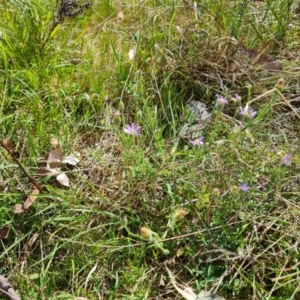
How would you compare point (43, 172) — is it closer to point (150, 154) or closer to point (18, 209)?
point (18, 209)

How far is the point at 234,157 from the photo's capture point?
1559 millimetres

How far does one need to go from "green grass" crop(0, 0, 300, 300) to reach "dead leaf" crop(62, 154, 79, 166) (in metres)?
0.02

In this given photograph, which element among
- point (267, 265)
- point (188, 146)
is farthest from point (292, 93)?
point (267, 265)

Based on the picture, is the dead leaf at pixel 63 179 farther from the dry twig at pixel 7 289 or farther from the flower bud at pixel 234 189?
the flower bud at pixel 234 189

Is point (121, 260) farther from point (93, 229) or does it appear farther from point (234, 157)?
point (234, 157)

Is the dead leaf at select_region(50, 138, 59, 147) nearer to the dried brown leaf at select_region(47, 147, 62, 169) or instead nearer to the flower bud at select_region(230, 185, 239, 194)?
the dried brown leaf at select_region(47, 147, 62, 169)

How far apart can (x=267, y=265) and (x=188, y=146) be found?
453 millimetres

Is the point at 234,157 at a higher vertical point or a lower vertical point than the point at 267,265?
higher

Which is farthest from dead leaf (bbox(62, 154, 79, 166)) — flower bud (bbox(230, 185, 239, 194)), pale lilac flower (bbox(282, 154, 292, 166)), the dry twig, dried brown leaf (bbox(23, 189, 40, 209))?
pale lilac flower (bbox(282, 154, 292, 166))

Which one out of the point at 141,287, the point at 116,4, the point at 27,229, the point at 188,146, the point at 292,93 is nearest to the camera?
the point at 141,287

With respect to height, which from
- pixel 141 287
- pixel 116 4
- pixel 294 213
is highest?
pixel 116 4

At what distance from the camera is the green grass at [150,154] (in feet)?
4.85

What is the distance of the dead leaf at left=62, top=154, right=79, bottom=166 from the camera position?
1.68 metres

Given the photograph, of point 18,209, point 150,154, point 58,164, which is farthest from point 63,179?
point 150,154
